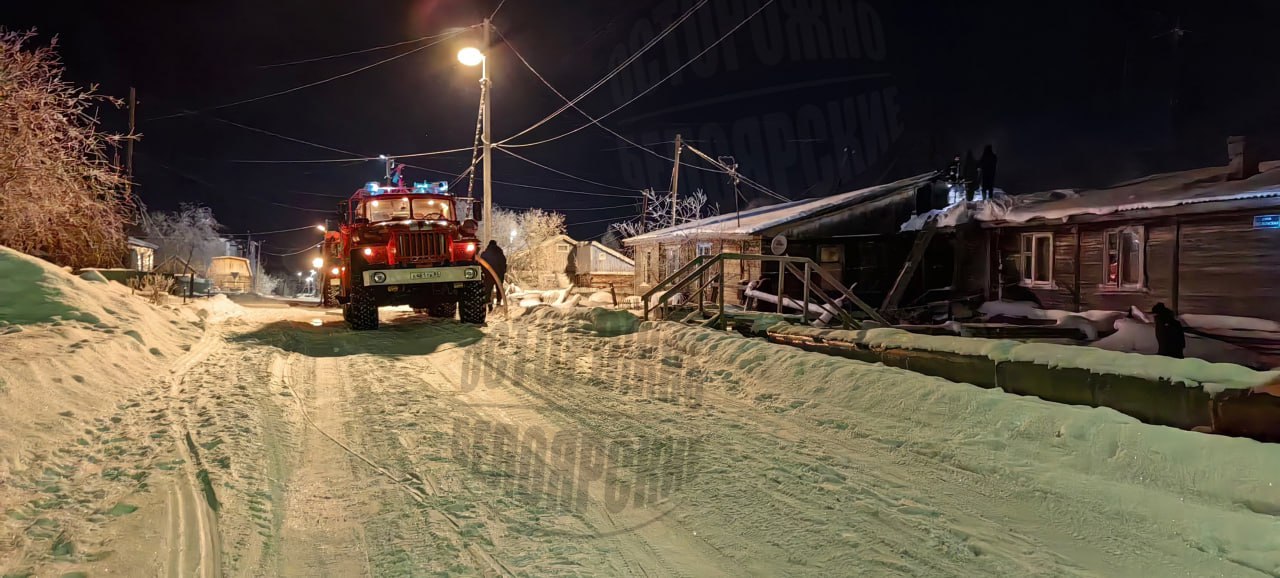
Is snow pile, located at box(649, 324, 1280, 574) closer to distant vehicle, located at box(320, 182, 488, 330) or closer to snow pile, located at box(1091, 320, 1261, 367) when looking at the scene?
snow pile, located at box(1091, 320, 1261, 367)

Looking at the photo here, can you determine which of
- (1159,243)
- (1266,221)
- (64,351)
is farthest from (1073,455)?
(1159,243)

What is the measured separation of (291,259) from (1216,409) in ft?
416

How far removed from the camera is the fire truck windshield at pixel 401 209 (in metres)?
13.3

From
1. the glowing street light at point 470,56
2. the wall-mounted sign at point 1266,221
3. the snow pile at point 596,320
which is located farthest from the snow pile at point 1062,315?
the glowing street light at point 470,56

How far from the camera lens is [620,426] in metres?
Answer: 5.84

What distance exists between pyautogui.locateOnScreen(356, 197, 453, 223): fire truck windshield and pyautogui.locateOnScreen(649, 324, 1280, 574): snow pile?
349 inches

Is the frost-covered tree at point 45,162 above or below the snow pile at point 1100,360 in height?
above

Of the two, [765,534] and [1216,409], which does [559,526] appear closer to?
[765,534]

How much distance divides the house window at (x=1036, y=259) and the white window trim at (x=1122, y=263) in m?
1.39

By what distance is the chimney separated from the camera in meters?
12.4

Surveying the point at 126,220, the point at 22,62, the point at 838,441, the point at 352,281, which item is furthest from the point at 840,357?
the point at 126,220

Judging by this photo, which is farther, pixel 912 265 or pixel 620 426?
pixel 912 265

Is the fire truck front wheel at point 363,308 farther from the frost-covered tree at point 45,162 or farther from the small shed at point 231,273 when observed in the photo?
the small shed at point 231,273

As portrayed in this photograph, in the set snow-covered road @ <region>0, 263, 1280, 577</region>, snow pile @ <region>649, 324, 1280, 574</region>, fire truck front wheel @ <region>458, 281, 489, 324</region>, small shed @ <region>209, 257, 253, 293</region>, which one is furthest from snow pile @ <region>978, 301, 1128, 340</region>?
small shed @ <region>209, 257, 253, 293</region>
